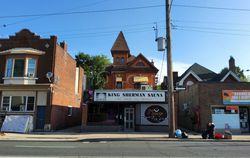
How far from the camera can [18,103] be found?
27.1 m

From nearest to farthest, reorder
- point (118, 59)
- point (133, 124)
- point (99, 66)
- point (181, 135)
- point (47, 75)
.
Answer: point (181, 135), point (47, 75), point (133, 124), point (118, 59), point (99, 66)

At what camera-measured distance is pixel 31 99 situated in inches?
1062

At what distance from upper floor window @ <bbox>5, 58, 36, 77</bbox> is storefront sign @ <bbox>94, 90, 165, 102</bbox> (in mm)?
6547

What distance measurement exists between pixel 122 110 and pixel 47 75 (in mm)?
8942

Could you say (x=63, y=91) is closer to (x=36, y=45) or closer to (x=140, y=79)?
(x=36, y=45)

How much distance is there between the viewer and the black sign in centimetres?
2711

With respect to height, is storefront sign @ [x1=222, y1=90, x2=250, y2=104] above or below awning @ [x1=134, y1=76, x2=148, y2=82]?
below

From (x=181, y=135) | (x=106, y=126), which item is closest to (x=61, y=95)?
(x=106, y=126)

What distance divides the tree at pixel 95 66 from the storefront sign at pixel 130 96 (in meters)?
24.3

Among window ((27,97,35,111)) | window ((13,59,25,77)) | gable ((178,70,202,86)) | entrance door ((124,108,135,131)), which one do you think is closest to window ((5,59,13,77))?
window ((13,59,25,77))

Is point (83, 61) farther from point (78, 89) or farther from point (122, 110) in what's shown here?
point (122, 110)

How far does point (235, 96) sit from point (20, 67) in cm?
1973

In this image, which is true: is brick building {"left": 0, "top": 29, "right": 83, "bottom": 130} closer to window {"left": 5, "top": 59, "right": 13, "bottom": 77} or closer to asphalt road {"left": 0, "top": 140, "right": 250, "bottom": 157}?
window {"left": 5, "top": 59, "right": 13, "bottom": 77}

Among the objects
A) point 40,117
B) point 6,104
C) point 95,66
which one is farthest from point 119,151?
point 95,66
